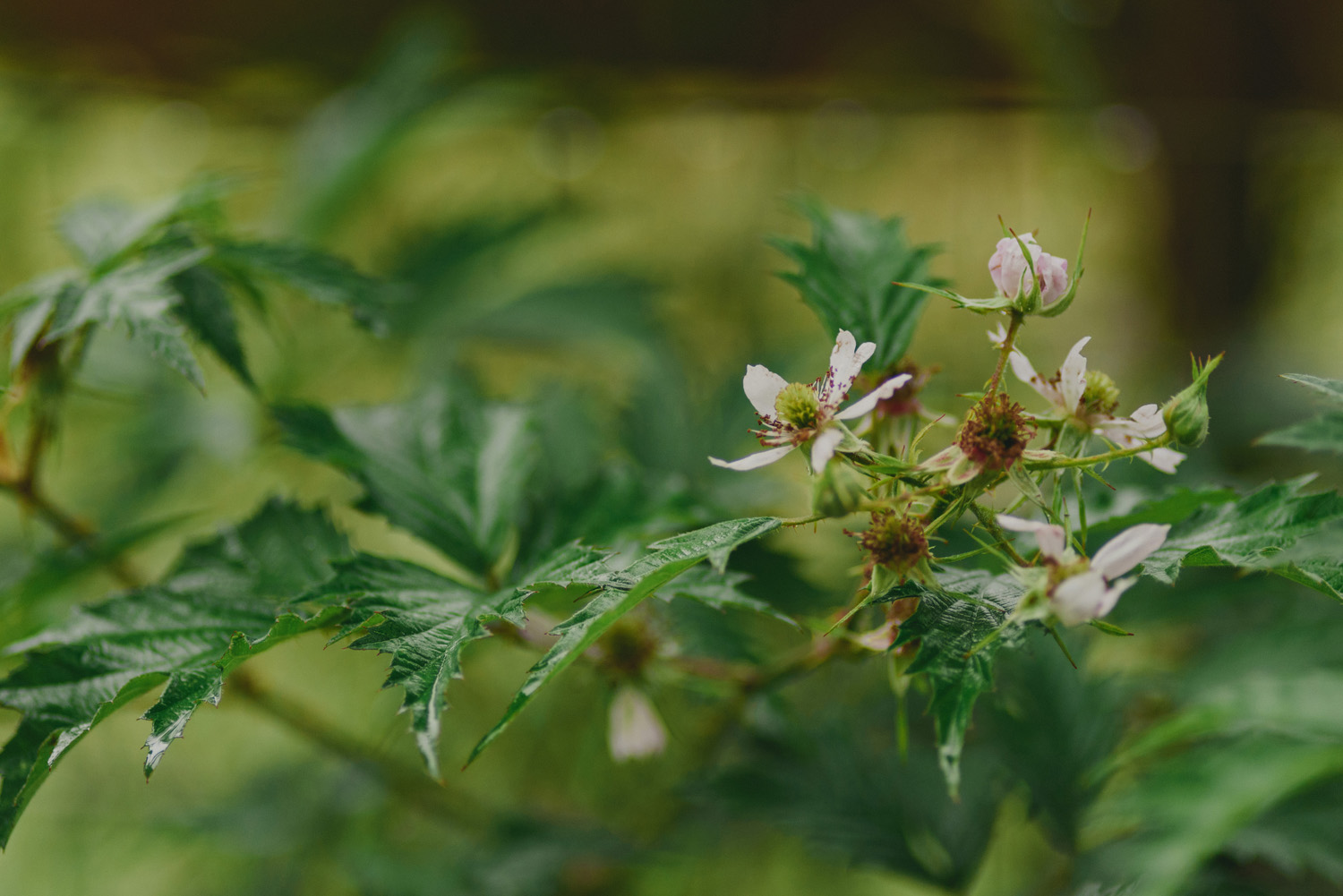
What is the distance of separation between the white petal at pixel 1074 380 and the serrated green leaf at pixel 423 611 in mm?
200

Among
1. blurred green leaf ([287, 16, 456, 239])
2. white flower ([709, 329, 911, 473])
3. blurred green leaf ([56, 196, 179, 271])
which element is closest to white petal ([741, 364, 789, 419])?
white flower ([709, 329, 911, 473])

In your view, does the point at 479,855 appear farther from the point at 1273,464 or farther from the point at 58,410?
the point at 1273,464

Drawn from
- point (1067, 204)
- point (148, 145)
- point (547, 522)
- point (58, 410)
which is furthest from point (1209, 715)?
point (148, 145)

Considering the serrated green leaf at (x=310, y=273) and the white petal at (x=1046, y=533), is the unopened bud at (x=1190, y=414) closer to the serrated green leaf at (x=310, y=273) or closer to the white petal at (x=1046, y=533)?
the white petal at (x=1046, y=533)

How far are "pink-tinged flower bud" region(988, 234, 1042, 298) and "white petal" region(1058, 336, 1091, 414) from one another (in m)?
0.03

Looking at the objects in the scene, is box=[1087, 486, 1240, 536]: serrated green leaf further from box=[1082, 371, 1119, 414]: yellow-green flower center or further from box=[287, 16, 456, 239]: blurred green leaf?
box=[287, 16, 456, 239]: blurred green leaf

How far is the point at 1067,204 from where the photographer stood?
4.73 feet

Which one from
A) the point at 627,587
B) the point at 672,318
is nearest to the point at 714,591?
the point at 627,587

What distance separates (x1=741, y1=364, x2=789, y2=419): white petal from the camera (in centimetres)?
40

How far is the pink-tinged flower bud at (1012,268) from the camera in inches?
14.9

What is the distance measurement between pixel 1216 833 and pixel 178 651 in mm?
533

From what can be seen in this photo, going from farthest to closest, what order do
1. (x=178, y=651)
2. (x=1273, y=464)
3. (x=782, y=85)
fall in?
1. (x=782, y=85)
2. (x=1273, y=464)
3. (x=178, y=651)

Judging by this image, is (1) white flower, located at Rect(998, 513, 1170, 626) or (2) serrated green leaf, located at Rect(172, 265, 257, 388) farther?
(2) serrated green leaf, located at Rect(172, 265, 257, 388)

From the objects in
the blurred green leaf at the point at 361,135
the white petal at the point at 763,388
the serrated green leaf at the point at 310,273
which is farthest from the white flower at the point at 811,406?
the blurred green leaf at the point at 361,135
